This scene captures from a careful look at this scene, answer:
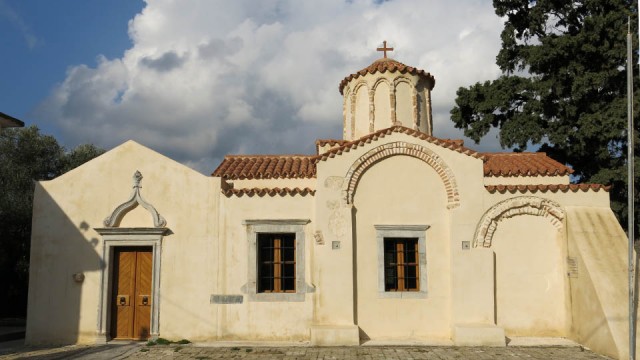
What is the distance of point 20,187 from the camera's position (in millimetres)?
18906

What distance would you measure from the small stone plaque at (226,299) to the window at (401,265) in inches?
135

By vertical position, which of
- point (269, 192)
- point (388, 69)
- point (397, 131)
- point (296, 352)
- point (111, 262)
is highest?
point (388, 69)

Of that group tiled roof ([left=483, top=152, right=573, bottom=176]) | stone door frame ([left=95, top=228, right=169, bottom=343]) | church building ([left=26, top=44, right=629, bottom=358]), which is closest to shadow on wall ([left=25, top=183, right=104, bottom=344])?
church building ([left=26, top=44, right=629, bottom=358])

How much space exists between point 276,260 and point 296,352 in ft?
7.46

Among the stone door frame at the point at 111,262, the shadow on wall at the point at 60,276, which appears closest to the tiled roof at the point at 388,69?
the stone door frame at the point at 111,262

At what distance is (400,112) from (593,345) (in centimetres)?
800

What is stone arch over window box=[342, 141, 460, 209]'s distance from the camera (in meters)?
11.3

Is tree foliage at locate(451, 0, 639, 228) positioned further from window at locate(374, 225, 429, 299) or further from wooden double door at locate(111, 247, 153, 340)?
wooden double door at locate(111, 247, 153, 340)

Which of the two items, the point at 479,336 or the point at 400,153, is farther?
the point at 400,153

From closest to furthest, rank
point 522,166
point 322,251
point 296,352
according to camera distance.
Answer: point 296,352, point 322,251, point 522,166

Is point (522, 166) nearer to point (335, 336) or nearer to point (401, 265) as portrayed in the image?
point (401, 265)

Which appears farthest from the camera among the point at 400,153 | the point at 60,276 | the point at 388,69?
the point at 388,69

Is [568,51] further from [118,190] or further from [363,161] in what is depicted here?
[118,190]

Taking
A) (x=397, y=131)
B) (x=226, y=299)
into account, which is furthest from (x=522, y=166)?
(x=226, y=299)
